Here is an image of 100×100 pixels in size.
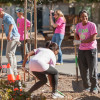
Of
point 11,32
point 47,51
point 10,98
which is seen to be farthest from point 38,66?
point 11,32

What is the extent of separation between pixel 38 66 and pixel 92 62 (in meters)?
1.39

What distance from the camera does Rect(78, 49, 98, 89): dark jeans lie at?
642 centimetres

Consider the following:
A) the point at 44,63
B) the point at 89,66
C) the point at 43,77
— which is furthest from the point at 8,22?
the point at 44,63

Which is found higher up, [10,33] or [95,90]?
[10,33]

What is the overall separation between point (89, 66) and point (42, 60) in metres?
1.39

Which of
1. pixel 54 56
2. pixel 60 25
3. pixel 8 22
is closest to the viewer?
pixel 54 56

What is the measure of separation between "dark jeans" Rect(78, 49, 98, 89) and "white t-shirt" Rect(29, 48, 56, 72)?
1.10 meters

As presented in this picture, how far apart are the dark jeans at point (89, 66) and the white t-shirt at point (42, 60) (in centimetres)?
110

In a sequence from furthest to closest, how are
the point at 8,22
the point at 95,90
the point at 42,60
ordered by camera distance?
the point at 8,22
the point at 95,90
the point at 42,60

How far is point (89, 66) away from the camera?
6.48 metres

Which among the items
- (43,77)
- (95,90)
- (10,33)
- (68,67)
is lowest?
(68,67)

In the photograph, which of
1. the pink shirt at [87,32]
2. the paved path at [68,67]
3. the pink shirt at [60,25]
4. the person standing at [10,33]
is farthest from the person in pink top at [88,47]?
the pink shirt at [60,25]

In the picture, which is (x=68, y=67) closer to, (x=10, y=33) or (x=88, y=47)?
(x=10, y=33)

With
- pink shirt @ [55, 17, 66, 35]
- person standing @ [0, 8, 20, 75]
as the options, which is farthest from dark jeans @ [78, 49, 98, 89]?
pink shirt @ [55, 17, 66, 35]
